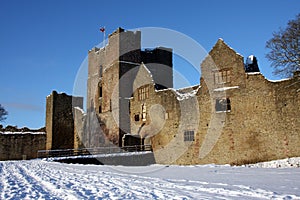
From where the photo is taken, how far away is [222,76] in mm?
21891

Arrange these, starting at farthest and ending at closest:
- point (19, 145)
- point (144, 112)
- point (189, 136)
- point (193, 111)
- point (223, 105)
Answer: point (19, 145)
point (144, 112)
point (189, 136)
point (193, 111)
point (223, 105)

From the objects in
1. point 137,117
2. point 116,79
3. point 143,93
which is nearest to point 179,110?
point 143,93

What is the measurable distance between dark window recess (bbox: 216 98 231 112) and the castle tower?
1012cm

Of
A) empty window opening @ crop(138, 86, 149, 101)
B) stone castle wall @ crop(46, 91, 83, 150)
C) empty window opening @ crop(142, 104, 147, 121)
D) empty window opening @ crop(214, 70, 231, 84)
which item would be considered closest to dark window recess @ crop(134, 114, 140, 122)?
empty window opening @ crop(142, 104, 147, 121)

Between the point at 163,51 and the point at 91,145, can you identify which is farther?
the point at 163,51

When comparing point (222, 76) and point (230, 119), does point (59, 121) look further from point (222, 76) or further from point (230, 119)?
point (230, 119)

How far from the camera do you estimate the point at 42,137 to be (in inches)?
1298

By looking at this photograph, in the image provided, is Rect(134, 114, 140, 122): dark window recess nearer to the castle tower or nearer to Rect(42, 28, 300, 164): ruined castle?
Rect(42, 28, 300, 164): ruined castle

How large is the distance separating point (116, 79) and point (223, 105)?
576 inches

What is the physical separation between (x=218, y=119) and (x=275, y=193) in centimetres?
1515

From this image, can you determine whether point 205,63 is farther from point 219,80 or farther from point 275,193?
point 275,193

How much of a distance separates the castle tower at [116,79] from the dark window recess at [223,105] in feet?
33.2

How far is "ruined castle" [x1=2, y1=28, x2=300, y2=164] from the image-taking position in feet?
61.8

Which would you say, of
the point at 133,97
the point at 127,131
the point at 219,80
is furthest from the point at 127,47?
the point at 219,80
